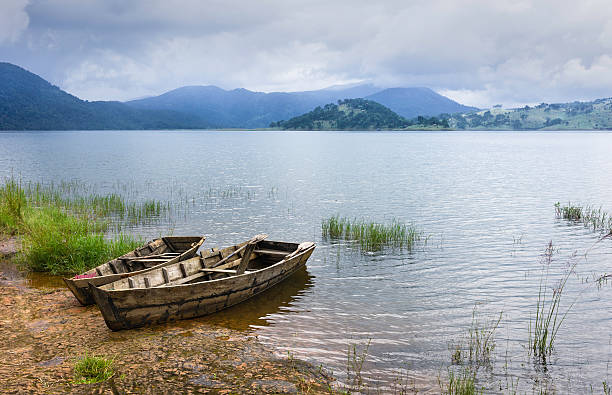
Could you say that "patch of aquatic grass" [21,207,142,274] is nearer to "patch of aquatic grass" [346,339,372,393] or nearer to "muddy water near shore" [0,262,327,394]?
"muddy water near shore" [0,262,327,394]

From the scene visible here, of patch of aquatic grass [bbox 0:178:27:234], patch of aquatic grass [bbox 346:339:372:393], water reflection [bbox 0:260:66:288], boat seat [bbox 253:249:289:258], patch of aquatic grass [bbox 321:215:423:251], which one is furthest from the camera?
patch of aquatic grass [bbox 321:215:423:251]

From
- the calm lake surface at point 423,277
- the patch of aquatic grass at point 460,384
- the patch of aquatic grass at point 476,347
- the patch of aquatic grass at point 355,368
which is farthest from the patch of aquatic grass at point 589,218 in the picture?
the patch of aquatic grass at point 355,368

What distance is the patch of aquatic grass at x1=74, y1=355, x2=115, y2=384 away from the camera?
7233 mm

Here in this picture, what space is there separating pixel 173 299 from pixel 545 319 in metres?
9.79

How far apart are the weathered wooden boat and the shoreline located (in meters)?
0.35

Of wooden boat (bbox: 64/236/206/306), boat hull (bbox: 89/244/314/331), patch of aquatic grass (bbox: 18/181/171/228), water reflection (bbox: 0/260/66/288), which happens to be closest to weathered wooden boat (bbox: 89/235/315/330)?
boat hull (bbox: 89/244/314/331)

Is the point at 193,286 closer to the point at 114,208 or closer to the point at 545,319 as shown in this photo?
the point at 545,319

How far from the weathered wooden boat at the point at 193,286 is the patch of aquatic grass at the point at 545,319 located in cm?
701

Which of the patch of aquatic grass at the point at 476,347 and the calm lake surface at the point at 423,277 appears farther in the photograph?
the calm lake surface at the point at 423,277

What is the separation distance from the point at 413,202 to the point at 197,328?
22710mm

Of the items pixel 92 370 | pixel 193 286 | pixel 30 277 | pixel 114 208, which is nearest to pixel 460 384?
pixel 193 286

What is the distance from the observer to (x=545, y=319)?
11.3m

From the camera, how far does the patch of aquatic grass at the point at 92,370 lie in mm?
7233

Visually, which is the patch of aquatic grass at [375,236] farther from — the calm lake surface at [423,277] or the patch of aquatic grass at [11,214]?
the patch of aquatic grass at [11,214]
